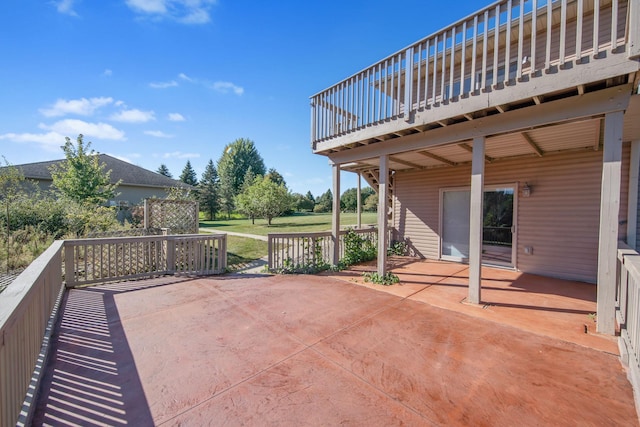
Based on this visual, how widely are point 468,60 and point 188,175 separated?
4045cm

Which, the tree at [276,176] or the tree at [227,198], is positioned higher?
the tree at [276,176]

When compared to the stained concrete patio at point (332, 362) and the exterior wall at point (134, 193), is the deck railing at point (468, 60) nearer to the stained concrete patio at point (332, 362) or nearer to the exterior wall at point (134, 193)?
the stained concrete patio at point (332, 362)

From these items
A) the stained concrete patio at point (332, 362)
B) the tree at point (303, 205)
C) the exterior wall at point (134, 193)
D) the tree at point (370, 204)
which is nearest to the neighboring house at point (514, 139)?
the stained concrete patio at point (332, 362)

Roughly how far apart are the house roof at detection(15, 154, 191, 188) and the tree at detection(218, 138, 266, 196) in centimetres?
1675

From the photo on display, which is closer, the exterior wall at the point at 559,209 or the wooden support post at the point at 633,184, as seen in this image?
the wooden support post at the point at 633,184

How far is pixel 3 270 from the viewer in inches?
212

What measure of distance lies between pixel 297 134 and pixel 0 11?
16329 millimetres

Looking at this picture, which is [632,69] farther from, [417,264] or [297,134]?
[297,134]

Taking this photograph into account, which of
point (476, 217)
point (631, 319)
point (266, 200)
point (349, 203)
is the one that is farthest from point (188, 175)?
point (631, 319)

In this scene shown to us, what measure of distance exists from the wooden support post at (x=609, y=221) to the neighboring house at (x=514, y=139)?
1 centimetres

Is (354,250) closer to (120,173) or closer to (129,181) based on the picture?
(129,181)

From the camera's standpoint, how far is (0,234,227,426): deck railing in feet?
5.00

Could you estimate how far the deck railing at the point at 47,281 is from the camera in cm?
152

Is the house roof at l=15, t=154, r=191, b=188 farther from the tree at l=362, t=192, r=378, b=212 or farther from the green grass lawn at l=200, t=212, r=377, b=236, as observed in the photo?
the tree at l=362, t=192, r=378, b=212
